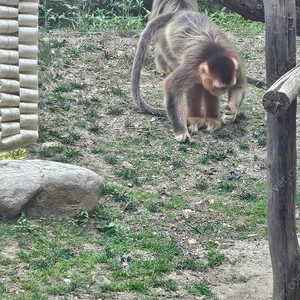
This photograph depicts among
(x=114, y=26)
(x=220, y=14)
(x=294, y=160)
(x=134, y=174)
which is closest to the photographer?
(x=294, y=160)

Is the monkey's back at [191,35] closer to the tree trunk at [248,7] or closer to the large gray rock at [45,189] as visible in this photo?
the tree trunk at [248,7]

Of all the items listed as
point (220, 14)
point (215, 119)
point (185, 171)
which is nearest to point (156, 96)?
point (215, 119)

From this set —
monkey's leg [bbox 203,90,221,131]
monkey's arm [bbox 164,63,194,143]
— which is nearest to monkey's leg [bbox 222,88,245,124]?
monkey's leg [bbox 203,90,221,131]

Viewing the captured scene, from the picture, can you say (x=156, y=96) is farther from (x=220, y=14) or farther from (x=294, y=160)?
(x=294, y=160)

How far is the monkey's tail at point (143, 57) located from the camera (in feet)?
33.0

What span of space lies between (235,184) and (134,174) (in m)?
1.29

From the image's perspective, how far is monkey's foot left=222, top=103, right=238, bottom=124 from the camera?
1022 centimetres

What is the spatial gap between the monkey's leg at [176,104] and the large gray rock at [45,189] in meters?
2.07

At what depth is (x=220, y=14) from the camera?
14.0m

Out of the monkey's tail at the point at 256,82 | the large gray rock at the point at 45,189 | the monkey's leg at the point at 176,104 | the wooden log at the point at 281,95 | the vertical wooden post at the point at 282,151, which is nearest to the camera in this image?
the wooden log at the point at 281,95

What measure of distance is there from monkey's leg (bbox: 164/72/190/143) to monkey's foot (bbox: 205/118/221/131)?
0.52 m

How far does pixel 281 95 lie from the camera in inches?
194

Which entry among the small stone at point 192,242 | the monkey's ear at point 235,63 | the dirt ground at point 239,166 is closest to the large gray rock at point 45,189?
the small stone at point 192,242

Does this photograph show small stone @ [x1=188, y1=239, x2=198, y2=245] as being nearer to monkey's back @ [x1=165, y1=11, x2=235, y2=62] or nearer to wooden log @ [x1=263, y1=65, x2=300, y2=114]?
monkey's back @ [x1=165, y1=11, x2=235, y2=62]
